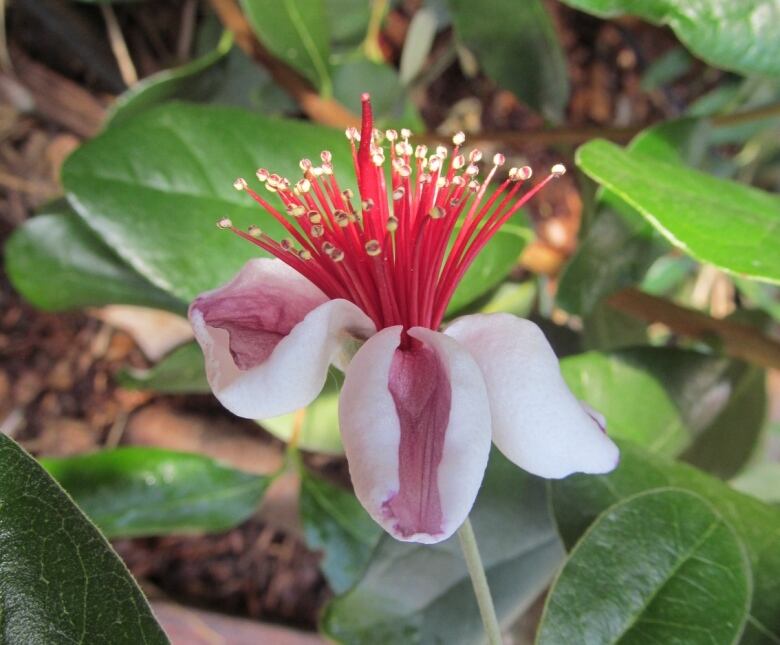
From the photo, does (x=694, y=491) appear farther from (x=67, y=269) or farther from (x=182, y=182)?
(x=67, y=269)

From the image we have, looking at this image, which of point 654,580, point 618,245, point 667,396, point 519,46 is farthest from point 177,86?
point 654,580

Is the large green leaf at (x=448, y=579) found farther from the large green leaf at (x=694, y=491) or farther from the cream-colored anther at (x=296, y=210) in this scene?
the cream-colored anther at (x=296, y=210)

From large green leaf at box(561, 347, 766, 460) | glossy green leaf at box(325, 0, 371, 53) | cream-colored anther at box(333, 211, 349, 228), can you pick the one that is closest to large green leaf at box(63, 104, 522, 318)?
large green leaf at box(561, 347, 766, 460)

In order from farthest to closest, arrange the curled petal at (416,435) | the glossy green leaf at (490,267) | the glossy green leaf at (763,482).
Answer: the glossy green leaf at (763,482)
the glossy green leaf at (490,267)
the curled petal at (416,435)

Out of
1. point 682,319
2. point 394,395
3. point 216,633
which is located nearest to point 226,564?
point 216,633

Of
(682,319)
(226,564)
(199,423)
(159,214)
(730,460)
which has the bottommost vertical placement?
(226,564)

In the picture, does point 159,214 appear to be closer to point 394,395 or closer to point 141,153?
point 141,153

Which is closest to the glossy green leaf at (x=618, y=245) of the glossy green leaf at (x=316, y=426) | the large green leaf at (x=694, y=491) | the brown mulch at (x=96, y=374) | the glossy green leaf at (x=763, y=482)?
the large green leaf at (x=694, y=491)
